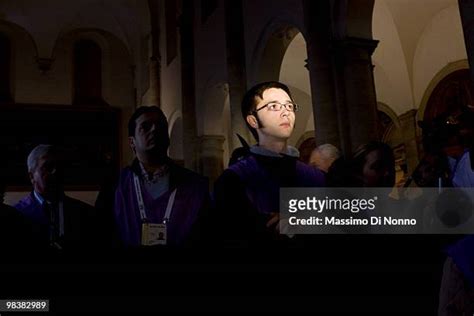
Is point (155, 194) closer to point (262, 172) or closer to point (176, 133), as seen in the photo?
point (262, 172)

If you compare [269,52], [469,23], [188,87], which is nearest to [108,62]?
[188,87]

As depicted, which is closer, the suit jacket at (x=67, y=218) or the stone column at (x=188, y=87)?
the suit jacket at (x=67, y=218)

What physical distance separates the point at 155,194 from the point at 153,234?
0.70 feet

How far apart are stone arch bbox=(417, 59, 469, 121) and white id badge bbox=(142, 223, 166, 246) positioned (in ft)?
27.4

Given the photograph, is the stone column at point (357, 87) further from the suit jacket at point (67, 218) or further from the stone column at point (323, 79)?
the suit jacket at point (67, 218)

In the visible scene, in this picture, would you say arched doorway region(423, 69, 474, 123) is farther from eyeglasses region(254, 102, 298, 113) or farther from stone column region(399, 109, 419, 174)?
eyeglasses region(254, 102, 298, 113)

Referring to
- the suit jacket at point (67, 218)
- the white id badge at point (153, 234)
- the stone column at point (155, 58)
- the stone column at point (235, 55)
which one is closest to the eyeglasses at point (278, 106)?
the white id badge at point (153, 234)

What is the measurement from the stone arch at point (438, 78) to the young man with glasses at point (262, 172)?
790 cm

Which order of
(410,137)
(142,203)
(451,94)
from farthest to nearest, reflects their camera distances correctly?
(410,137) → (451,94) → (142,203)

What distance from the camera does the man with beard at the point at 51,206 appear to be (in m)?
2.35

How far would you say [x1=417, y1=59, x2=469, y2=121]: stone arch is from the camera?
30.5 feet

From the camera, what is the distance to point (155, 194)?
7.45 ft

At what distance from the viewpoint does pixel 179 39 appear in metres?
11.4

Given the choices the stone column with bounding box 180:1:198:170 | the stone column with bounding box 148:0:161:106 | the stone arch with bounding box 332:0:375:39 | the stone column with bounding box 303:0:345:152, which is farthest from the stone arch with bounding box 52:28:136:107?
the stone arch with bounding box 332:0:375:39
